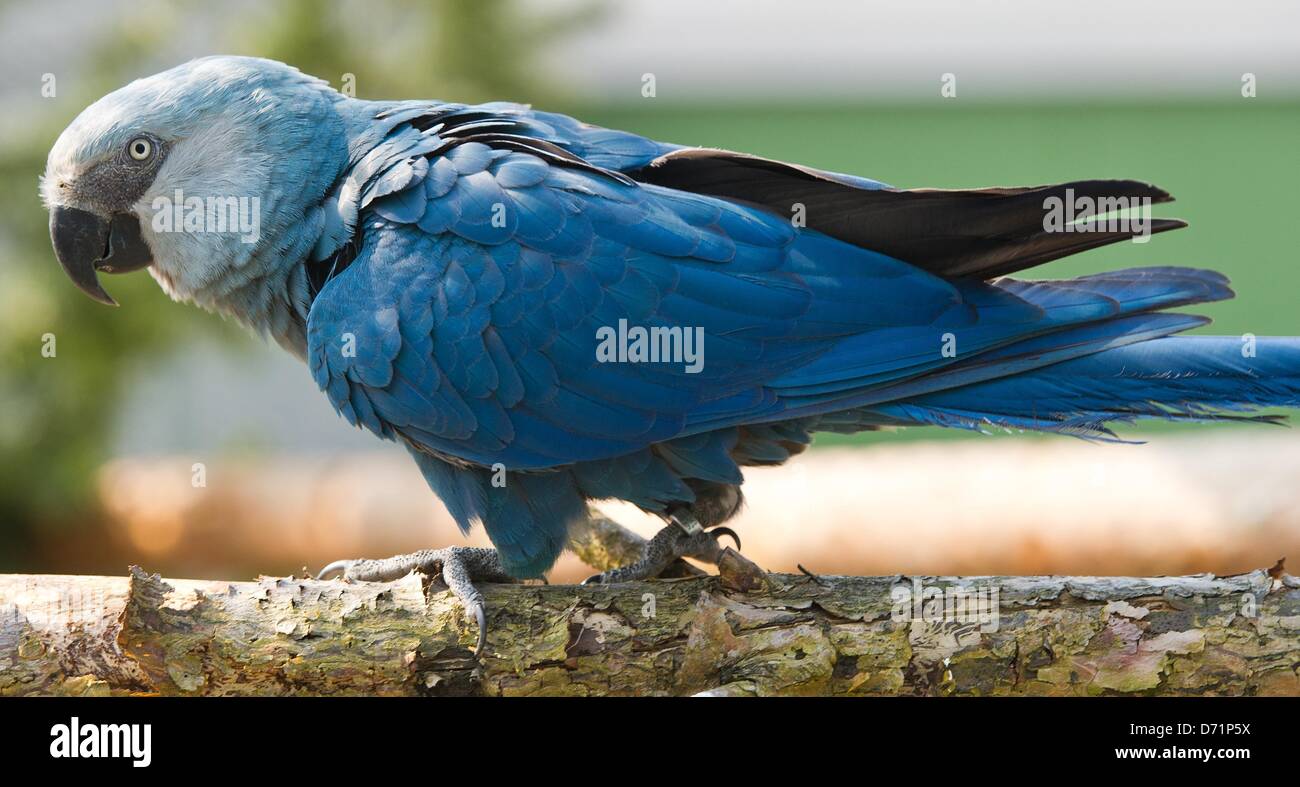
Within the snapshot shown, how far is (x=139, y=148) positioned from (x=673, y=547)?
1731mm

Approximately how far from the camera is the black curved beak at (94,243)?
2.83m

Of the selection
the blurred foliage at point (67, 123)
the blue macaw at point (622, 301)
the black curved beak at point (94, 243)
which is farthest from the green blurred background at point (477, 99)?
the blue macaw at point (622, 301)

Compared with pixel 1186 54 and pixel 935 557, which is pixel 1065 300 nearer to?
pixel 935 557

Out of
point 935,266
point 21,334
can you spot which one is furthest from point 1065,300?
point 21,334

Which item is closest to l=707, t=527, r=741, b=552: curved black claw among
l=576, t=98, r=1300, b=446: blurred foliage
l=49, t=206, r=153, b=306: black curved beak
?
l=49, t=206, r=153, b=306: black curved beak

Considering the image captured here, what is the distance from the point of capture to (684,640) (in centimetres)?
241

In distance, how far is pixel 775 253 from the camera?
2.58 metres

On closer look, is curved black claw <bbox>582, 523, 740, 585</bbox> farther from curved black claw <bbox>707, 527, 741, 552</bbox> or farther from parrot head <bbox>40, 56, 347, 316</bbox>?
parrot head <bbox>40, 56, 347, 316</bbox>

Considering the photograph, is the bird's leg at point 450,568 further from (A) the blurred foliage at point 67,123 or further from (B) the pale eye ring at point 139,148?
(A) the blurred foliage at point 67,123

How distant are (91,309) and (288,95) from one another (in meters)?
3.44

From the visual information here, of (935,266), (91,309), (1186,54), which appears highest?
(1186,54)

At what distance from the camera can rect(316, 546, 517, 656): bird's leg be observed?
2527 mm

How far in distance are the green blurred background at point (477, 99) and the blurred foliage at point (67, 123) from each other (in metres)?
0.01

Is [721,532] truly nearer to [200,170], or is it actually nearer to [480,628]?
[480,628]
